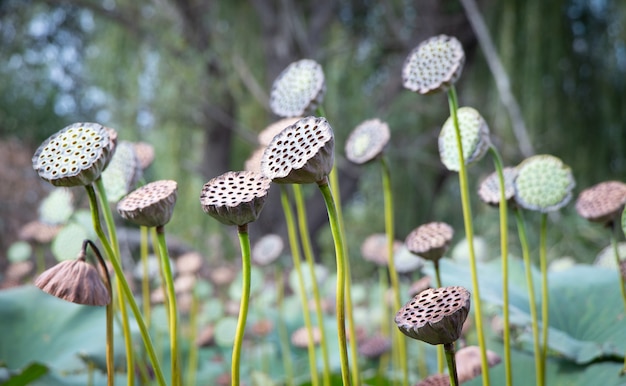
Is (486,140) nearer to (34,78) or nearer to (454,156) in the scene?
(454,156)

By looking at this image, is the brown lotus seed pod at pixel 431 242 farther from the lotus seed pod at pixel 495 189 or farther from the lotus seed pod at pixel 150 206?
the lotus seed pod at pixel 150 206

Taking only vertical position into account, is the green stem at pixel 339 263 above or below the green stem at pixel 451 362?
above

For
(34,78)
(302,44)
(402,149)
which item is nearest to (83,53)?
(34,78)

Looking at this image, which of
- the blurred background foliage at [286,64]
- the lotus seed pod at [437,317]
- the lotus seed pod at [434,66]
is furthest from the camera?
the blurred background foliage at [286,64]

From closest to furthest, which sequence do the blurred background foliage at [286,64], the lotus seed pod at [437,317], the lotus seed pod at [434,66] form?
the lotus seed pod at [437,317], the lotus seed pod at [434,66], the blurred background foliage at [286,64]

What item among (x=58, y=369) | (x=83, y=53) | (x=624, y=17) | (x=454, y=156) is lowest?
(x=58, y=369)

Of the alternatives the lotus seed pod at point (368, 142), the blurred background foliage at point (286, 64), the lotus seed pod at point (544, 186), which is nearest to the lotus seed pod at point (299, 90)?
the lotus seed pod at point (368, 142)

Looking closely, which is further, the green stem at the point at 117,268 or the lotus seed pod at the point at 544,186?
the lotus seed pod at the point at 544,186

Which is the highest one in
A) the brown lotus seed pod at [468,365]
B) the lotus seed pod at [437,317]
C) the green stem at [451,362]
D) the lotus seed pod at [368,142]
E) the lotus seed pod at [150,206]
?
the lotus seed pod at [368,142]
